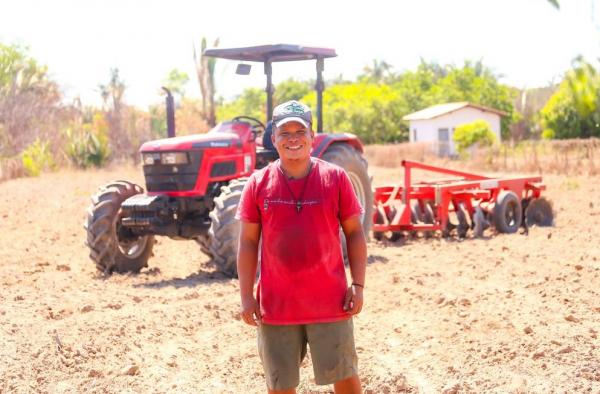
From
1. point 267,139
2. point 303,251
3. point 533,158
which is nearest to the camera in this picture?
point 303,251

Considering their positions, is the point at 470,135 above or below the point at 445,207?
above

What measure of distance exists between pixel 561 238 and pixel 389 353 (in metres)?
6.02

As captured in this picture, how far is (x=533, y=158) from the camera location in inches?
1009

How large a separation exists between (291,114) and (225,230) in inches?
181

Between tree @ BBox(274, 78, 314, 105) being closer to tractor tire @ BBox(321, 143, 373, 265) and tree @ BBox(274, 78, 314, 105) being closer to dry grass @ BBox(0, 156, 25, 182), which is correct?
dry grass @ BBox(0, 156, 25, 182)

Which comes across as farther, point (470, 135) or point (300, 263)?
point (470, 135)

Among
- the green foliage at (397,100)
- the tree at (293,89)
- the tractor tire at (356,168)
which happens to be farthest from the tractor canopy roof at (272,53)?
the tree at (293,89)

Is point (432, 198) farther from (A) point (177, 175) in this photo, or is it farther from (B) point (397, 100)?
(B) point (397, 100)

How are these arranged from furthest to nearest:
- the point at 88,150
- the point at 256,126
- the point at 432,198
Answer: the point at 88,150 < the point at 432,198 < the point at 256,126

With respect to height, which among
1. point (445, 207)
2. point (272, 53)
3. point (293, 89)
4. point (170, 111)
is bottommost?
point (445, 207)

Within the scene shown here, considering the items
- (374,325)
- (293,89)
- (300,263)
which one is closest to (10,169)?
(374,325)

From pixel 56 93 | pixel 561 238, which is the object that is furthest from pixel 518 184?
pixel 56 93

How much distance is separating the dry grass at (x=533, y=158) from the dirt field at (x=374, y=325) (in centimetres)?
1326

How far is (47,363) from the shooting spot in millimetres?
5730
